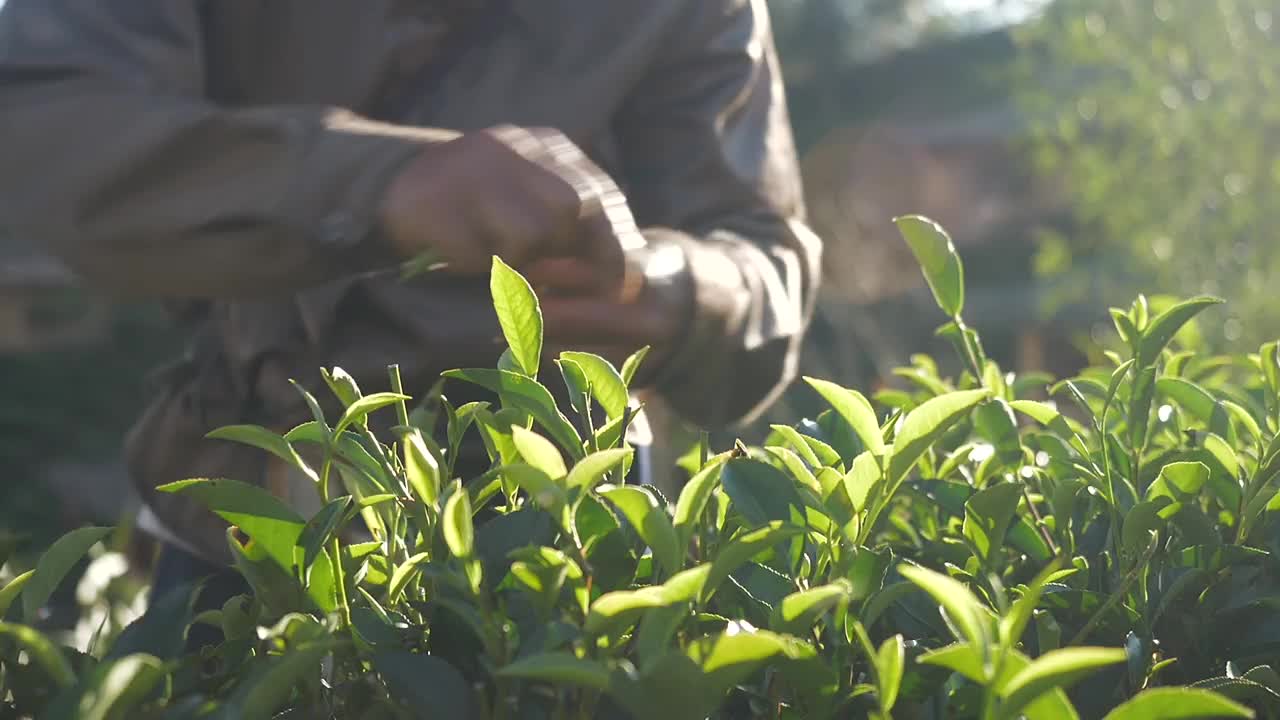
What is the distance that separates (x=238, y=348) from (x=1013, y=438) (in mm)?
Answer: 991

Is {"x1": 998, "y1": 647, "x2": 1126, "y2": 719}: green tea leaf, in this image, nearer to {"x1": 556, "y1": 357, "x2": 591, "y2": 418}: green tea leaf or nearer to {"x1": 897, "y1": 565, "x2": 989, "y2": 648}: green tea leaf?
{"x1": 897, "y1": 565, "x2": 989, "y2": 648}: green tea leaf

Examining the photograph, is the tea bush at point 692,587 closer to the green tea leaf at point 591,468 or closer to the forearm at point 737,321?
the green tea leaf at point 591,468

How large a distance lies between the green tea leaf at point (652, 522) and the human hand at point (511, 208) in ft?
1.88

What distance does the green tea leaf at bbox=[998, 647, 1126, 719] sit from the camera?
0.48 m

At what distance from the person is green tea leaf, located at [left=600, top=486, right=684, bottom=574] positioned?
1.89 feet

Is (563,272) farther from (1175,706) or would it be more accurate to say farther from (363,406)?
(1175,706)

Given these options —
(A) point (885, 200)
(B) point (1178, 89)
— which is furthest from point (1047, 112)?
(A) point (885, 200)

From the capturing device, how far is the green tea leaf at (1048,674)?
1.57 ft

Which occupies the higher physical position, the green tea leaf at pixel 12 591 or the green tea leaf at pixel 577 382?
the green tea leaf at pixel 577 382

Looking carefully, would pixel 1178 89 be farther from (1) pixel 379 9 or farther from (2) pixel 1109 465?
(2) pixel 1109 465

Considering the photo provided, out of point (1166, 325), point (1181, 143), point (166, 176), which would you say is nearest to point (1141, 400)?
point (1166, 325)

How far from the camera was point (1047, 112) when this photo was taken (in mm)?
8203

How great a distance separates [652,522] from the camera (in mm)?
595

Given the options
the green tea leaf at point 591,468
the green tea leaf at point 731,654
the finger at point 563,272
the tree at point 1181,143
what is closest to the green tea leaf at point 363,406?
the green tea leaf at point 591,468
